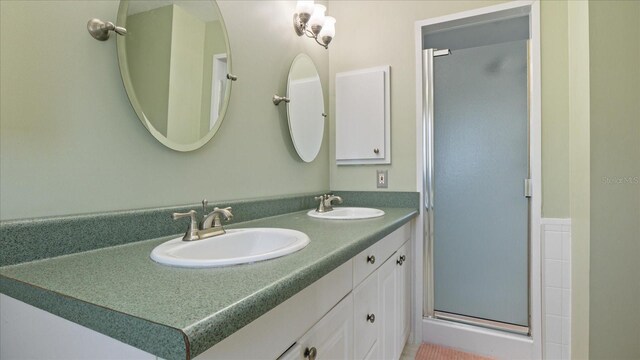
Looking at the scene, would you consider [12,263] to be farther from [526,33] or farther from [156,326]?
[526,33]

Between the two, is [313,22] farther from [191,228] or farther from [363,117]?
[191,228]

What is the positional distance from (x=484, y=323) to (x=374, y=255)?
1270 millimetres

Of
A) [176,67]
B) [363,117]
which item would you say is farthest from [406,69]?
[176,67]

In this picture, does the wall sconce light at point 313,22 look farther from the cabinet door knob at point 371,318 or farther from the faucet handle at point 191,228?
the cabinet door knob at point 371,318

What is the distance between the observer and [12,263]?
0.62m

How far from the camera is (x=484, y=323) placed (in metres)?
1.89

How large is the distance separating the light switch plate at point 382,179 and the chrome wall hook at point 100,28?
1515 millimetres

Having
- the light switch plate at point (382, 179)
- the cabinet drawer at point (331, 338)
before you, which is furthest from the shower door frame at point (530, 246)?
the cabinet drawer at point (331, 338)

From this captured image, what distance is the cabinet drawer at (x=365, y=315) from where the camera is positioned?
0.98 metres

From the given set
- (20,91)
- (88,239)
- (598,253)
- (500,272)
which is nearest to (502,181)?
(500,272)

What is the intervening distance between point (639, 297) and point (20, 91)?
1988 mm

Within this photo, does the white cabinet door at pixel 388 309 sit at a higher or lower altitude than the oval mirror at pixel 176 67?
lower

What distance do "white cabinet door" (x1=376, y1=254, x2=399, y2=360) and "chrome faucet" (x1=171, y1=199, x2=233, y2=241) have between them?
0.66 m

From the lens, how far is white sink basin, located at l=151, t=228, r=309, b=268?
63 centimetres
